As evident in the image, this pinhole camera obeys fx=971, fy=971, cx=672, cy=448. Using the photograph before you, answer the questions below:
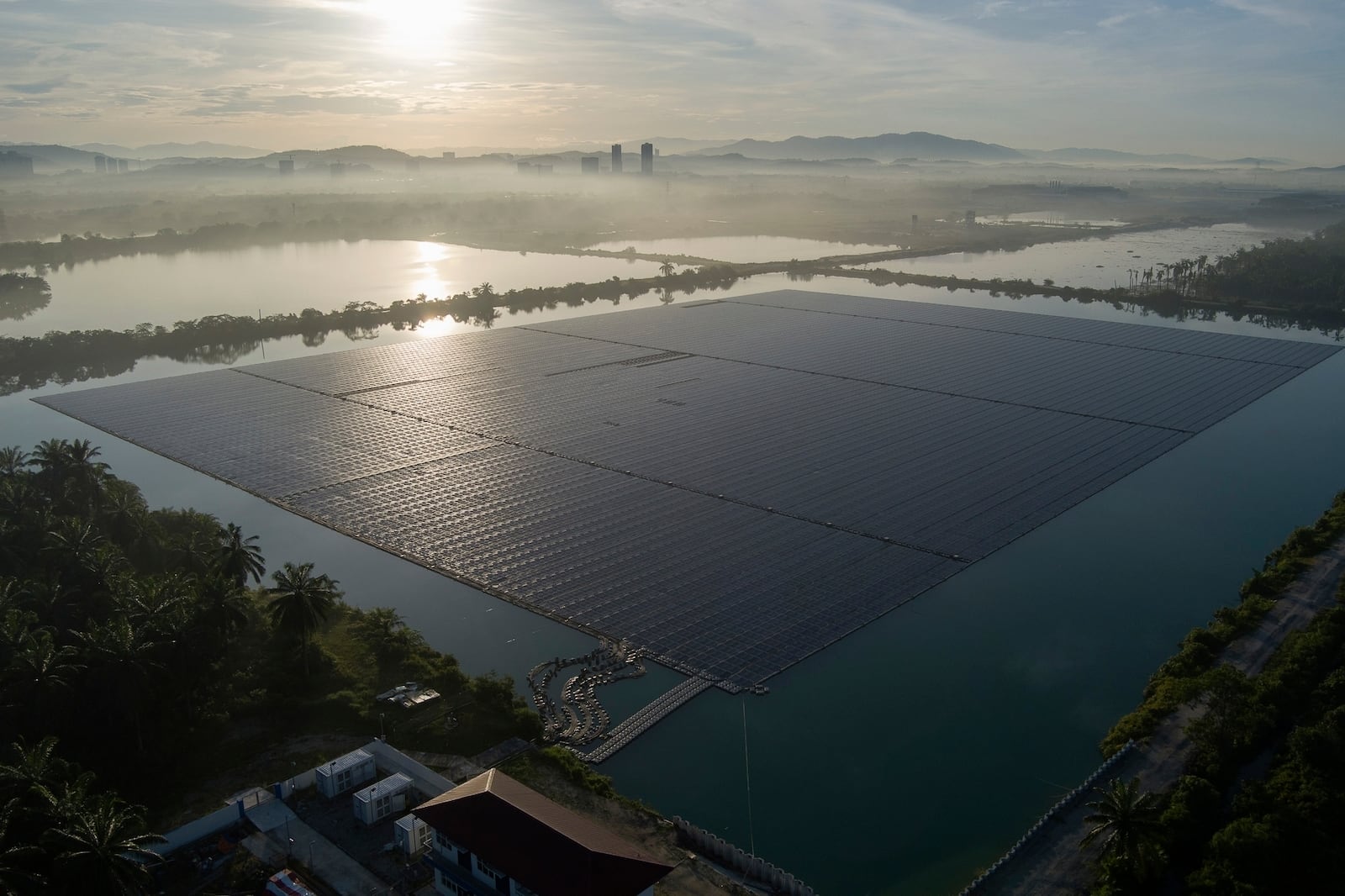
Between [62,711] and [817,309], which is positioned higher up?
[817,309]

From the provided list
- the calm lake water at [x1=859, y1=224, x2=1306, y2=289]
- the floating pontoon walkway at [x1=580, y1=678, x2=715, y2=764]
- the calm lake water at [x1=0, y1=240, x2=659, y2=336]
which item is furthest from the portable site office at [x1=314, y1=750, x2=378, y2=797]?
the calm lake water at [x1=859, y1=224, x2=1306, y2=289]

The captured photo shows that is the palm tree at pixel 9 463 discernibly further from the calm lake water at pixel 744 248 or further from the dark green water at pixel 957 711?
the calm lake water at pixel 744 248

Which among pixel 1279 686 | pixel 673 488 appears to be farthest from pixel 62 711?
pixel 1279 686

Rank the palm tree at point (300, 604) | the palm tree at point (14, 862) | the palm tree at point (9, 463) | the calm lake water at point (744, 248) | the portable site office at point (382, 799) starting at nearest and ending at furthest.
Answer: the palm tree at point (14, 862) → the portable site office at point (382, 799) → the palm tree at point (300, 604) → the palm tree at point (9, 463) → the calm lake water at point (744, 248)

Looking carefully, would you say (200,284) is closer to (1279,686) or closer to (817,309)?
(817,309)

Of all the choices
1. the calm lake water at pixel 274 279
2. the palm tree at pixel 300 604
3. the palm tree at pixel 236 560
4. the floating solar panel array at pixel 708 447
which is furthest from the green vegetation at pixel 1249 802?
the calm lake water at pixel 274 279

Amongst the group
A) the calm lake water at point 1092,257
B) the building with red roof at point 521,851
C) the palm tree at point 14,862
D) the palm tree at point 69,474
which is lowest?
the building with red roof at point 521,851
